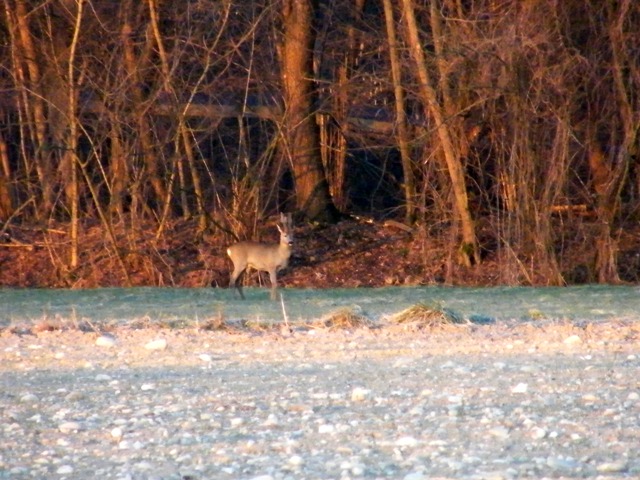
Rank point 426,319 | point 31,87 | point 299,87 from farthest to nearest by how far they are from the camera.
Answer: point 299,87
point 31,87
point 426,319

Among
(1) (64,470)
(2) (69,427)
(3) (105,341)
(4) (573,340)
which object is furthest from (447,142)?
(1) (64,470)

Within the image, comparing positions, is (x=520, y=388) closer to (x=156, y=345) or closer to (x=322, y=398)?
(x=322, y=398)

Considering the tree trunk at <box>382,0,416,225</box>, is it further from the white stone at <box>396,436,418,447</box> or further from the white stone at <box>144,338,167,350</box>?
the white stone at <box>396,436,418,447</box>

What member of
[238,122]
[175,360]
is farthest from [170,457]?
[238,122]

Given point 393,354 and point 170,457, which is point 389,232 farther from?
point 170,457

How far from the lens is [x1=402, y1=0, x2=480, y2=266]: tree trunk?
22547mm

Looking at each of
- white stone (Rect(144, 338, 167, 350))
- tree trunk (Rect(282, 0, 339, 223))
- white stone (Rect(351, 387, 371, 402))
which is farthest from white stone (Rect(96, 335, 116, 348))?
tree trunk (Rect(282, 0, 339, 223))

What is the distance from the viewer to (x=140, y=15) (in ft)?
78.9

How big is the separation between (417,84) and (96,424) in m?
16.2

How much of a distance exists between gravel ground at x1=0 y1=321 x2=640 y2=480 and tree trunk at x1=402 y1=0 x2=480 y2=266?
10.1 m

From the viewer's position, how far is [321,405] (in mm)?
8531

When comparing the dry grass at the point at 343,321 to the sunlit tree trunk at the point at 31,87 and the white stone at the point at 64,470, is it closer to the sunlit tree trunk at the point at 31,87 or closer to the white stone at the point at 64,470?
the white stone at the point at 64,470

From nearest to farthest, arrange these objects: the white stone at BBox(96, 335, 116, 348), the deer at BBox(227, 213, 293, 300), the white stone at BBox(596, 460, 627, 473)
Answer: the white stone at BBox(596, 460, 627, 473) → the white stone at BBox(96, 335, 116, 348) → the deer at BBox(227, 213, 293, 300)

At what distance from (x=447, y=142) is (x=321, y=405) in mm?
14801
